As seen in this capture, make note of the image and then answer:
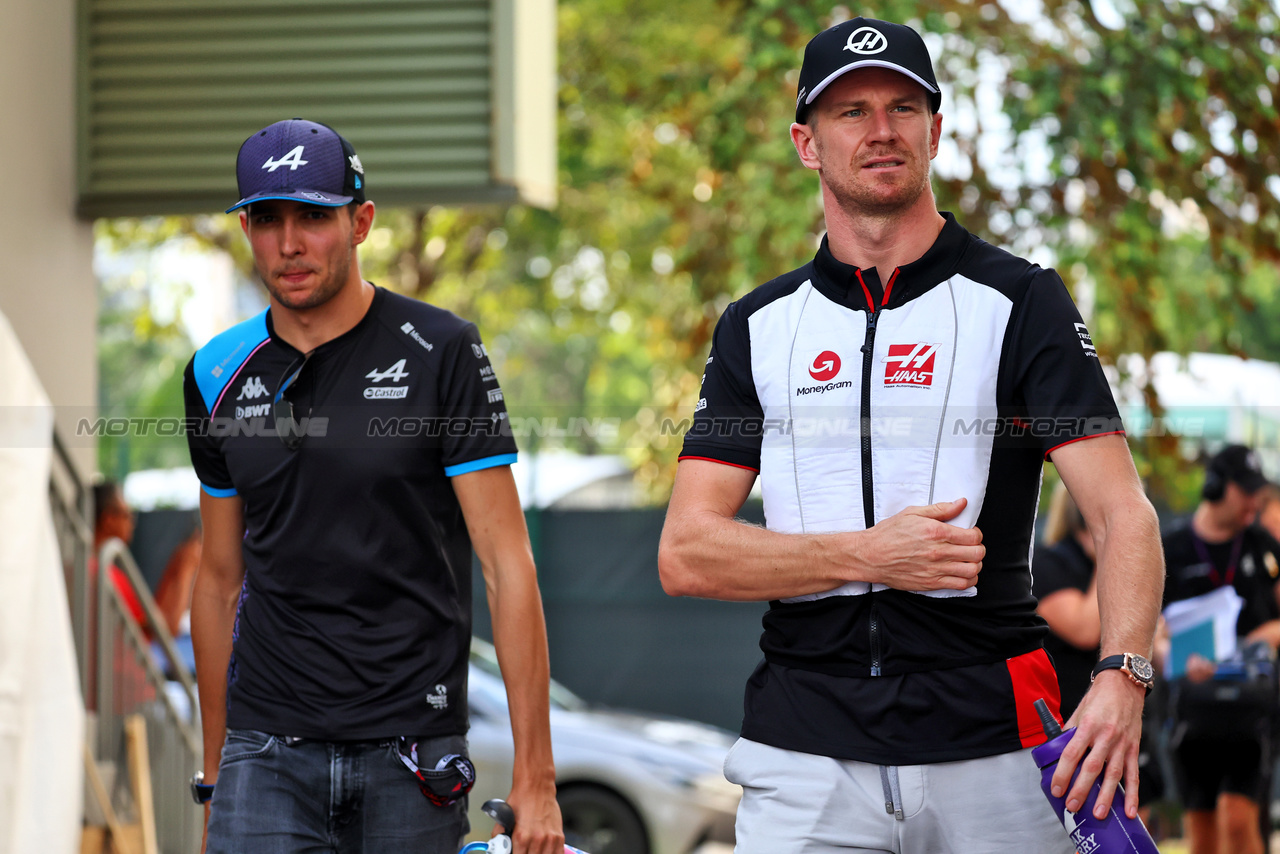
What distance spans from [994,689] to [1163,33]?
8425 mm

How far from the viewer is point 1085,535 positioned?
6285 millimetres

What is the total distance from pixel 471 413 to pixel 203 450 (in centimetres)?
79

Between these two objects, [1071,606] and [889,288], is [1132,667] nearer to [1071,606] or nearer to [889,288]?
[889,288]

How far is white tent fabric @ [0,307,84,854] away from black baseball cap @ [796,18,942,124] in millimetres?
1807

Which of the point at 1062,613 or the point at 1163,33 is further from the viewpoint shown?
the point at 1163,33

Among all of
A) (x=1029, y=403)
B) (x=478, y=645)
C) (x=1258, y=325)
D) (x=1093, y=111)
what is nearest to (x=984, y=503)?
(x=1029, y=403)

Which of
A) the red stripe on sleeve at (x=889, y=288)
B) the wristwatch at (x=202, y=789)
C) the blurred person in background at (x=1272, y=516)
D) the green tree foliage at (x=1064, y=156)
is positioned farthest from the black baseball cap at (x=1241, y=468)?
the wristwatch at (x=202, y=789)

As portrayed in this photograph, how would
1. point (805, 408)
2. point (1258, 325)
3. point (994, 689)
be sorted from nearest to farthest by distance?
point (994, 689) → point (805, 408) → point (1258, 325)

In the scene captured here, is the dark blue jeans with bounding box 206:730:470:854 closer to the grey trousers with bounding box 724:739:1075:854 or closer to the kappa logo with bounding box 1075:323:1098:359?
the grey trousers with bounding box 724:739:1075:854

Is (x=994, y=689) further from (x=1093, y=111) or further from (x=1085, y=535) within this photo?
(x=1093, y=111)

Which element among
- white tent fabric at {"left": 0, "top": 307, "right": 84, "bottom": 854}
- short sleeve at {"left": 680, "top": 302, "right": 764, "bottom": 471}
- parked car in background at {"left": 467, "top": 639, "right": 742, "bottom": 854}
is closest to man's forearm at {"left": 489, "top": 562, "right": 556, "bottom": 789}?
short sleeve at {"left": 680, "top": 302, "right": 764, "bottom": 471}

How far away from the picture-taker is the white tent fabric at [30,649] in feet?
9.44

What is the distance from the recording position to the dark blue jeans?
3.50 metres

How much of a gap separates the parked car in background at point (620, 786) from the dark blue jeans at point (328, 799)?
18.2 feet
